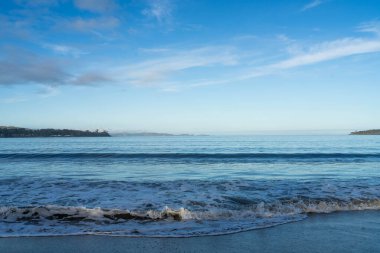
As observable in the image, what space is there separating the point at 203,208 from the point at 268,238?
3.00 m

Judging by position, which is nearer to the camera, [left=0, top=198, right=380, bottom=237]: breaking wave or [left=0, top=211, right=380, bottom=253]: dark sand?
[left=0, top=211, right=380, bottom=253]: dark sand

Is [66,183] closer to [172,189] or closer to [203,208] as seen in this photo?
[172,189]

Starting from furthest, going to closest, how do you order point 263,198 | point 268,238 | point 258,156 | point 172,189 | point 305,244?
1. point 258,156
2. point 172,189
3. point 263,198
4. point 268,238
5. point 305,244

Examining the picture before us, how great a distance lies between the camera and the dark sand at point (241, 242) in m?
5.61

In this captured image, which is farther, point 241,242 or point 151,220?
point 151,220

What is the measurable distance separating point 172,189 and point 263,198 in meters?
3.49

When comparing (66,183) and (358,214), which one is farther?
(66,183)

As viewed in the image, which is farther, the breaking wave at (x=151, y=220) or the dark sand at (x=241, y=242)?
the breaking wave at (x=151, y=220)

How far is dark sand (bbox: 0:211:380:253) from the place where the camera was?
5.61 m

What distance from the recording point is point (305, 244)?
228 inches

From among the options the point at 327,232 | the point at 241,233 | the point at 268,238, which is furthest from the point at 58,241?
the point at 327,232

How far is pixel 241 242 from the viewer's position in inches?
236

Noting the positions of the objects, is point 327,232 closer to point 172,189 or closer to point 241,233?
point 241,233

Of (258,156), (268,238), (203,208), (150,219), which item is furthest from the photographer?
(258,156)
